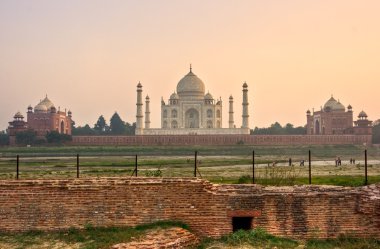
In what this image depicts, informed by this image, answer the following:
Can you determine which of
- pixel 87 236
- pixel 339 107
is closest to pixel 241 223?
pixel 87 236

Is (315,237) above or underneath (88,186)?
underneath

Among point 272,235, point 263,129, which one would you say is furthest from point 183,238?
point 263,129

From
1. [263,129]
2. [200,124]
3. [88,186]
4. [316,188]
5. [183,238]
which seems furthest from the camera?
[263,129]

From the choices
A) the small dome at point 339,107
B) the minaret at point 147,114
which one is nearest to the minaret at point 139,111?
the minaret at point 147,114

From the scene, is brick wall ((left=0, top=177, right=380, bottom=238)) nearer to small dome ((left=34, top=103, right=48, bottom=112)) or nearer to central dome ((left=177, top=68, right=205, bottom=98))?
small dome ((left=34, top=103, right=48, bottom=112))

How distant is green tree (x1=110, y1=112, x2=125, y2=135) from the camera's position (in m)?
78.1

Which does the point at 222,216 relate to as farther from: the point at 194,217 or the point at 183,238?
the point at 183,238

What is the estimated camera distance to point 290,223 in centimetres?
797

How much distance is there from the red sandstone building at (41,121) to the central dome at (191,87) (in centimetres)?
1591

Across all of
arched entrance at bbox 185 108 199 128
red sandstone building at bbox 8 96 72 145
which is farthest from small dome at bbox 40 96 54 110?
arched entrance at bbox 185 108 199 128

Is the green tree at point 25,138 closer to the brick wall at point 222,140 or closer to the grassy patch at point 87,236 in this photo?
the brick wall at point 222,140

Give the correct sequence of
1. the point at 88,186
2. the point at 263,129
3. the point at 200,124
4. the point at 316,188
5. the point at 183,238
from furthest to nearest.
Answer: the point at 263,129 → the point at 200,124 → the point at 316,188 → the point at 88,186 → the point at 183,238

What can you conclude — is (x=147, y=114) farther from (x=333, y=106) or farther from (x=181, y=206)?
(x=181, y=206)

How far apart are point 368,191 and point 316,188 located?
3.10 feet
